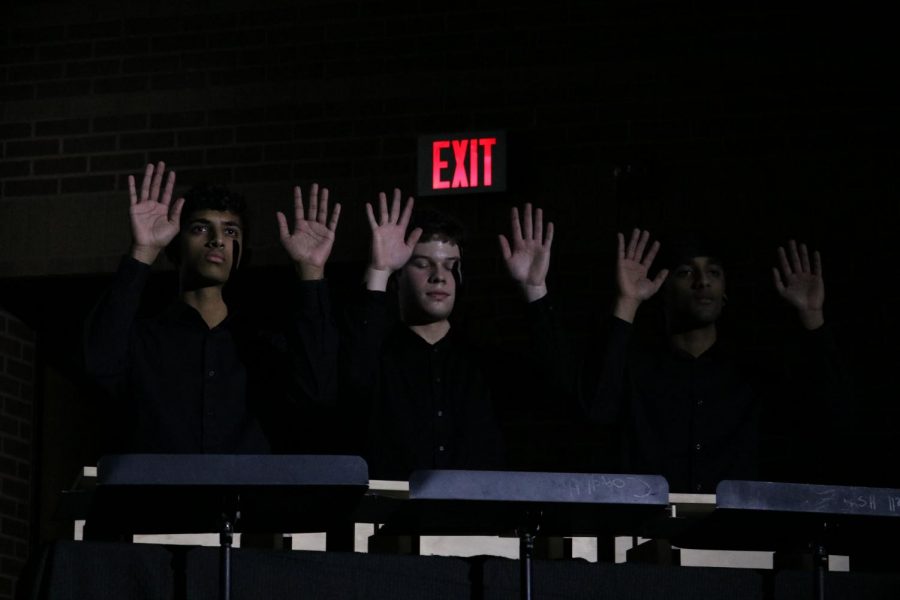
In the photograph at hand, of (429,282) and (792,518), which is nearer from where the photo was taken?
(792,518)

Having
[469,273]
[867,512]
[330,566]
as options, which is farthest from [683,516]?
[469,273]

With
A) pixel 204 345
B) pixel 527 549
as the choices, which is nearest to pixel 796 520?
pixel 527 549

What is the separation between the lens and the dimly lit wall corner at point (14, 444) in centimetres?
729

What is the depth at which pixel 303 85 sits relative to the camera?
7.34 meters

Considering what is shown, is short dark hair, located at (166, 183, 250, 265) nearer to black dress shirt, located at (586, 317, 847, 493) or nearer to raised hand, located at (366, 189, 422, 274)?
raised hand, located at (366, 189, 422, 274)

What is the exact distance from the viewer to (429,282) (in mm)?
5012

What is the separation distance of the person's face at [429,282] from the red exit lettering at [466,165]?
193 centimetres

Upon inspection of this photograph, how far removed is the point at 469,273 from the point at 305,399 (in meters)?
2.41

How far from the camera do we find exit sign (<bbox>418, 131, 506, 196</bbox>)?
6984 millimetres

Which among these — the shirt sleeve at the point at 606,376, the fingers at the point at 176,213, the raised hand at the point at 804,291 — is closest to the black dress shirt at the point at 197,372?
the fingers at the point at 176,213

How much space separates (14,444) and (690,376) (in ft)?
12.0

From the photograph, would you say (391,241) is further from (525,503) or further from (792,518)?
(792,518)

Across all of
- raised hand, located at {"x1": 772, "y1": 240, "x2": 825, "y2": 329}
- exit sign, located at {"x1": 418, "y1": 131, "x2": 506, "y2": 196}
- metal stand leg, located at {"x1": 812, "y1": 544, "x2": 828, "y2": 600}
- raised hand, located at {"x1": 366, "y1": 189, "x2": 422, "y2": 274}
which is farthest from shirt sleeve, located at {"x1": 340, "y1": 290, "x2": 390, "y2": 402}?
exit sign, located at {"x1": 418, "y1": 131, "x2": 506, "y2": 196}

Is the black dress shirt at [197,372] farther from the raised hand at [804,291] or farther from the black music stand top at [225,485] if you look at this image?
the raised hand at [804,291]
